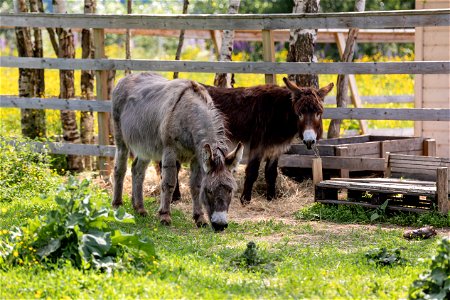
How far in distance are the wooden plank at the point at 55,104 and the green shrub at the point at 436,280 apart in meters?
7.49

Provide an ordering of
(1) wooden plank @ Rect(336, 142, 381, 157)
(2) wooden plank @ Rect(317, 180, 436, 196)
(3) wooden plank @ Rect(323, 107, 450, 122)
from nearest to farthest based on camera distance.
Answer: (2) wooden plank @ Rect(317, 180, 436, 196) < (3) wooden plank @ Rect(323, 107, 450, 122) < (1) wooden plank @ Rect(336, 142, 381, 157)

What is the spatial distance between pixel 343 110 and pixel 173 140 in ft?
9.72

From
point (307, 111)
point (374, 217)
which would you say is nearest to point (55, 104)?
point (307, 111)

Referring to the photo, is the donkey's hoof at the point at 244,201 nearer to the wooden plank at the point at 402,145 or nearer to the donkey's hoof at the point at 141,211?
the donkey's hoof at the point at 141,211

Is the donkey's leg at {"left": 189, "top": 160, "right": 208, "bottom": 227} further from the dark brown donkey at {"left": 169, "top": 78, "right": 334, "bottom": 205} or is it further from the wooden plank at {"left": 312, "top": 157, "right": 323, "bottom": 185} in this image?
the wooden plank at {"left": 312, "top": 157, "right": 323, "bottom": 185}

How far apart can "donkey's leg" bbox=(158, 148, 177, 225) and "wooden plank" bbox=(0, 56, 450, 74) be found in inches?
104

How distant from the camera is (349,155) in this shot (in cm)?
1176

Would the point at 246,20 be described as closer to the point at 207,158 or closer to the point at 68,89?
the point at 68,89

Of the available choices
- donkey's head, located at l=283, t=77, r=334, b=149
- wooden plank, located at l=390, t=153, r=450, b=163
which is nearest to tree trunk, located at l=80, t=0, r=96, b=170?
donkey's head, located at l=283, t=77, r=334, b=149

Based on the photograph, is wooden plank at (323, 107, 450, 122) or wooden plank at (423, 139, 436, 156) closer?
wooden plank at (323, 107, 450, 122)

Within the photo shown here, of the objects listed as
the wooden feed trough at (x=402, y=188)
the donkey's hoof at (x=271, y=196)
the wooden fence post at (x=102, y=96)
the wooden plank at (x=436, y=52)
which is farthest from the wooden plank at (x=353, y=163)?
the wooden plank at (x=436, y=52)

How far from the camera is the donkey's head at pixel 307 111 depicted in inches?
420

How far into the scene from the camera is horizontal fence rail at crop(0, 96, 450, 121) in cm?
1102

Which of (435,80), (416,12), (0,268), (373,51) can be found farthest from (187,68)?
(373,51)
